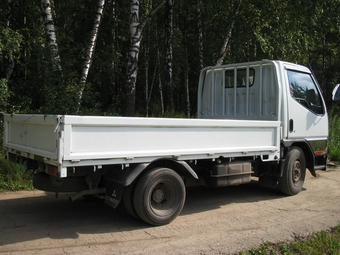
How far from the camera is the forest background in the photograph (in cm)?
999

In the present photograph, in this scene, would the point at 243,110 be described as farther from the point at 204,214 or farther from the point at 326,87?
the point at 326,87

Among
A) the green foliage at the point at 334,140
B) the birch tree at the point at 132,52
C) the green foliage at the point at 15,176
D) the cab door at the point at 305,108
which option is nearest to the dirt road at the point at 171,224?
the green foliage at the point at 15,176

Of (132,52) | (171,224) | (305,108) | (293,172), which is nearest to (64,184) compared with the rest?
(171,224)

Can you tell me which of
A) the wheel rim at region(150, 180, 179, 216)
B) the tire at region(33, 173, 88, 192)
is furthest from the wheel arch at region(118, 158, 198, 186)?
the tire at region(33, 173, 88, 192)

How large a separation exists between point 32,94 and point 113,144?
24.6ft

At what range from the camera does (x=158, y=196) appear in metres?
5.42

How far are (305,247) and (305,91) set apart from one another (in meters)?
3.94

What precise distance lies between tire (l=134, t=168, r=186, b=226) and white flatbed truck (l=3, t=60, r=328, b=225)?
0.01m

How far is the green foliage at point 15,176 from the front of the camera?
25.4ft

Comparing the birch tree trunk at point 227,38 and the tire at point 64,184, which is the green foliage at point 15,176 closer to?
the tire at point 64,184

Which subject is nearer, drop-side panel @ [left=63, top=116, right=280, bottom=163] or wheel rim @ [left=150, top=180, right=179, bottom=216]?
drop-side panel @ [left=63, top=116, right=280, bottom=163]

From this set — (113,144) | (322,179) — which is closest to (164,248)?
(113,144)

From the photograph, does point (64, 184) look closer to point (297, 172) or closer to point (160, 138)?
point (160, 138)

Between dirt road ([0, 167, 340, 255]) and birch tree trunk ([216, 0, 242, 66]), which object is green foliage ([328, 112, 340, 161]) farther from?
dirt road ([0, 167, 340, 255])
